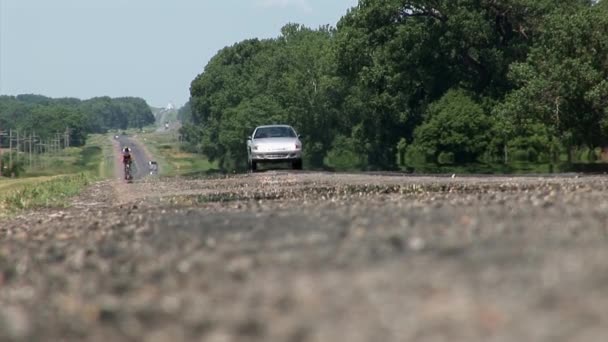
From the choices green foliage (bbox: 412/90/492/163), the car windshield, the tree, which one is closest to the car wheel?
the car windshield

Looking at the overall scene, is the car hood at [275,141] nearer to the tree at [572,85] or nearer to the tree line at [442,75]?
the tree at [572,85]

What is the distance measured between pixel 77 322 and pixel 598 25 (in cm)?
4481

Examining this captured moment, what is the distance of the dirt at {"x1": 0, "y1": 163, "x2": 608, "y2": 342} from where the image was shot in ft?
17.6

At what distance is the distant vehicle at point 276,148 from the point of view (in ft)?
139

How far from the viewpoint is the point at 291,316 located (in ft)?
18.7

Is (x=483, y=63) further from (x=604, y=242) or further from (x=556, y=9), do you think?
(x=604, y=242)

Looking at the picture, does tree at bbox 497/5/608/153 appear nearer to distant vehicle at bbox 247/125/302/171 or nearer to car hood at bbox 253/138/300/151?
distant vehicle at bbox 247/125/302/171

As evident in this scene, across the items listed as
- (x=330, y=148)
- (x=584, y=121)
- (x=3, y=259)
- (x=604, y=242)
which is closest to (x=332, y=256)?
(x=604, y=242)

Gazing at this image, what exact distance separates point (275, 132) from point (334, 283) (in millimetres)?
37040

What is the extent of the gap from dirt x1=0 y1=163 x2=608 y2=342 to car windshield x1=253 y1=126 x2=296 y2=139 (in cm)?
3196

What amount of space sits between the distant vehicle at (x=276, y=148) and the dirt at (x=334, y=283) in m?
31.0

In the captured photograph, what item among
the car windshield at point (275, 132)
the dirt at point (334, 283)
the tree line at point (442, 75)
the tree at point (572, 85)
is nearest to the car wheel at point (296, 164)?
the car windshield at point (275, 132)

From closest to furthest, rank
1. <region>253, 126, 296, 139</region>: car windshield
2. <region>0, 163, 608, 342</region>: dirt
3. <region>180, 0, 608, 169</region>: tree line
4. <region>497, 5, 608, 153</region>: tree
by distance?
<region>0, 163, 608, 342</region>: dirt < <region>253, 126, 296, 139</region>: car windshield < <region>497, 5, 608, 153</region>: tree < <region>180, 0, 608, 169</region>: tree line

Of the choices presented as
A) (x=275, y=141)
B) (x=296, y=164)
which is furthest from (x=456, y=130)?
(x=275, y=141)
